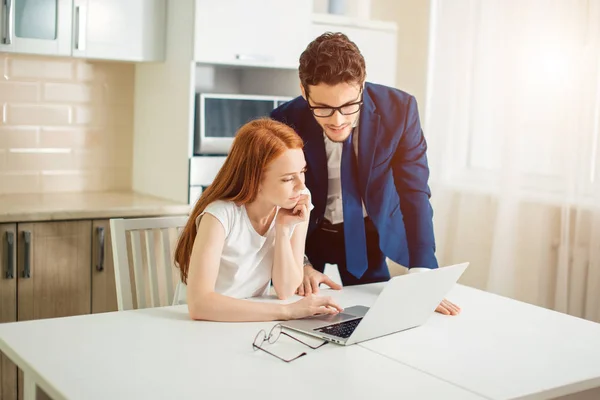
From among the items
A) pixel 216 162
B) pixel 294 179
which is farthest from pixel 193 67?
pixel 294 179

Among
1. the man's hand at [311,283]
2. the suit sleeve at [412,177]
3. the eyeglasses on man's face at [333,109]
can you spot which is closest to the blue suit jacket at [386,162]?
the suit sleeve at [412,177]

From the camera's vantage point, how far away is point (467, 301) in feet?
7.49

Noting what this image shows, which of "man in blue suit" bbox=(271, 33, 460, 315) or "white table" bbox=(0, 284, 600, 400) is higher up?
"man in blue suit" bbox=(271, 33, 460, 315)

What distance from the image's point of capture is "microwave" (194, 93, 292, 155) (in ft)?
11.1

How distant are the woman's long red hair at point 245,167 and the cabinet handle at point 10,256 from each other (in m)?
1.08

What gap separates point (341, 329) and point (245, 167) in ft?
1.81

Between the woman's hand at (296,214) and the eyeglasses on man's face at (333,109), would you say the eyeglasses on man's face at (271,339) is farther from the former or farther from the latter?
the eyeglasses on man's face at (333,109)

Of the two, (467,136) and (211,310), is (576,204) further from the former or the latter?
(211,310)

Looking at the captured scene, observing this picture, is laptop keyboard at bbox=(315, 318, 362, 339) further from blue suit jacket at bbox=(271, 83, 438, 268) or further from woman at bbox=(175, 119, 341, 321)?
blue suit jacket at bbox=(271, 83, 438, 268)

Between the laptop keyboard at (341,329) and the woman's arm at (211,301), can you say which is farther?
the woman's arm at (211,301)

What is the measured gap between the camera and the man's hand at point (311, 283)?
234cm

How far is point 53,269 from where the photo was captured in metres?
3.11

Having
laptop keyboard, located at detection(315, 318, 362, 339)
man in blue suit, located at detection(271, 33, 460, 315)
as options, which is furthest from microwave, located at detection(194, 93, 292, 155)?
laptop keyboard, located at detection(315, 318, 362, 339)

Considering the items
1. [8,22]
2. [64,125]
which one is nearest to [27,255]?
[64,125]
